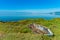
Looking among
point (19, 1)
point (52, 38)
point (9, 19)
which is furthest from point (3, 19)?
point (52, 38)

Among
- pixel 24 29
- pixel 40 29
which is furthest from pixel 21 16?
pixel 40 29

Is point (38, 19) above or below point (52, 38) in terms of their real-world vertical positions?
above

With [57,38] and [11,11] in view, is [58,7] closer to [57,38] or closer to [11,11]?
[57,38]

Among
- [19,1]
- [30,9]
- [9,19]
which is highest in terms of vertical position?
[19,1]

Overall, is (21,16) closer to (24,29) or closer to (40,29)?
(24,29)

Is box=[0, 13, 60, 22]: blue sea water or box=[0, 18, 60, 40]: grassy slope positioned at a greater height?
box=[0, 13, 60, 22]: blue sea water
